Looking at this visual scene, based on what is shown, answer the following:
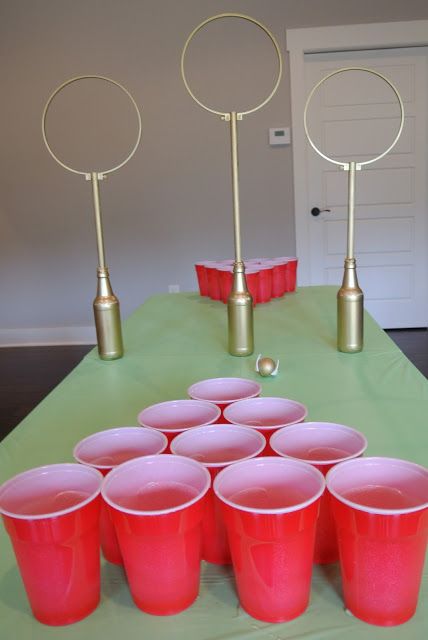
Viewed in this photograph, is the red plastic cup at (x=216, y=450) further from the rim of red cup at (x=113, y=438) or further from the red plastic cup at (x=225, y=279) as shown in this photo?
the red plastic cup at (x=225, y=279)

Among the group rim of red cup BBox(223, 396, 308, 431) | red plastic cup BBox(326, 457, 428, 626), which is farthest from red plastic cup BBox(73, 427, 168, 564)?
red plastic cup BBox(326, 457, 428, 626)

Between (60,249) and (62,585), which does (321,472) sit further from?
(60,249)

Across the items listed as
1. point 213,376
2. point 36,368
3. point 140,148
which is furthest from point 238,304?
point 140,148

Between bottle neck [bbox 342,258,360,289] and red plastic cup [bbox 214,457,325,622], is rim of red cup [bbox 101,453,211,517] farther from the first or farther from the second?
bottle neck [bbox 342,258,360,289]

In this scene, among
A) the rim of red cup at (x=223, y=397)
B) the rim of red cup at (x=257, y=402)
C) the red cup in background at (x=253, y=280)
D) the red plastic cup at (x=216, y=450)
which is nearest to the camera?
the red plastic cup at (x=216, y=450)

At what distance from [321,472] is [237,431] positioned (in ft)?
0.41

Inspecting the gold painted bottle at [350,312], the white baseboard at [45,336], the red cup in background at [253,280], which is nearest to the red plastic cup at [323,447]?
the gold painted bottle at [350,312]

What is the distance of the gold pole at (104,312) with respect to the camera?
1.21 metres

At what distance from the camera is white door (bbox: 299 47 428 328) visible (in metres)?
3.63

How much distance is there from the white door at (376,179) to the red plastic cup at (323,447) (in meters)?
3.35

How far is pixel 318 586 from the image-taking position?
1.62 feet

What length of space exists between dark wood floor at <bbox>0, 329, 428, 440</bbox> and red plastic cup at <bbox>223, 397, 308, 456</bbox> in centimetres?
209

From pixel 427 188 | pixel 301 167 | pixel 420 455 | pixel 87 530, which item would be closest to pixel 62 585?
pixel 87 530

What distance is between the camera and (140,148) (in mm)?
3791
